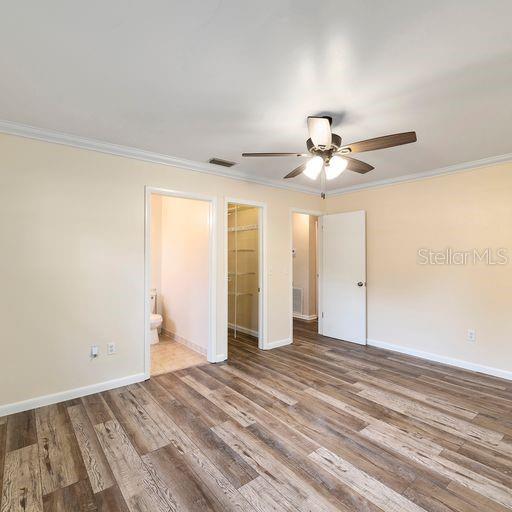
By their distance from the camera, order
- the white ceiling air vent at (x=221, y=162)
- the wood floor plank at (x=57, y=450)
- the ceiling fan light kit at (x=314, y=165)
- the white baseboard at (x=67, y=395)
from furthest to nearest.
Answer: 1. the white ceiling air vent at (x=221, y=162)
2. the white baseboard at (x=67, y=395)
3. the ceiling fan light kit at (x=314, y=165)
4. the wood floor plank at (x=57, y=450)

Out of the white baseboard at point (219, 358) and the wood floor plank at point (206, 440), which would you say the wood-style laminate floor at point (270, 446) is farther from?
the white baseboard at point (219, 358)

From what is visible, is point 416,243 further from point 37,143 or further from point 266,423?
point 37,143

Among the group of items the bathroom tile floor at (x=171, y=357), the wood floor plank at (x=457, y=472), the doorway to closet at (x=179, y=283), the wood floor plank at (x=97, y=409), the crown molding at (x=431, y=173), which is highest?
the crown molding at (x=431, y=173)

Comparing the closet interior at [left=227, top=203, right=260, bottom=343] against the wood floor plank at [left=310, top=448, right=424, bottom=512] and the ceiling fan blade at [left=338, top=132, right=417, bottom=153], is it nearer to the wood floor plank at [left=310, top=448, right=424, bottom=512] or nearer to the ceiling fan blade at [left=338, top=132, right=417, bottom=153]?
the ceiling fan blade at [left=338, top=132, right=417, bottom=153]

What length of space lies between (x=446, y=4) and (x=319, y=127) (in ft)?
3.06

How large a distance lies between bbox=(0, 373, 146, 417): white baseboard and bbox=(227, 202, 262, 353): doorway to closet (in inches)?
73.3

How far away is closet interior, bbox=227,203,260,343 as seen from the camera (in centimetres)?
502

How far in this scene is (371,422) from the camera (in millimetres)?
2467

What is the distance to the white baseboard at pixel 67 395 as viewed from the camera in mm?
2584

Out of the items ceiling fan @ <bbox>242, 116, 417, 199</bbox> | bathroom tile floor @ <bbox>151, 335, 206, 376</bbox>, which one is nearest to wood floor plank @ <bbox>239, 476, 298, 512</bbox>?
bathroom tile floor @ <bbox>151, 335, 206, 376</bbox>

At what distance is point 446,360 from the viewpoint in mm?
3783

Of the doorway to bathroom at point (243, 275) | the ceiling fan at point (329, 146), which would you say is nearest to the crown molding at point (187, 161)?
the doorway to bathroom at point (243, 275)

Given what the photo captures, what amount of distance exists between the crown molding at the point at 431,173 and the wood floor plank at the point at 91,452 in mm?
4492

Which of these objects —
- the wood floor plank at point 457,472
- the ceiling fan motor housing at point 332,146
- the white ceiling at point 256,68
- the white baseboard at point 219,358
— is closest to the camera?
the white ceiling at point 256,68
